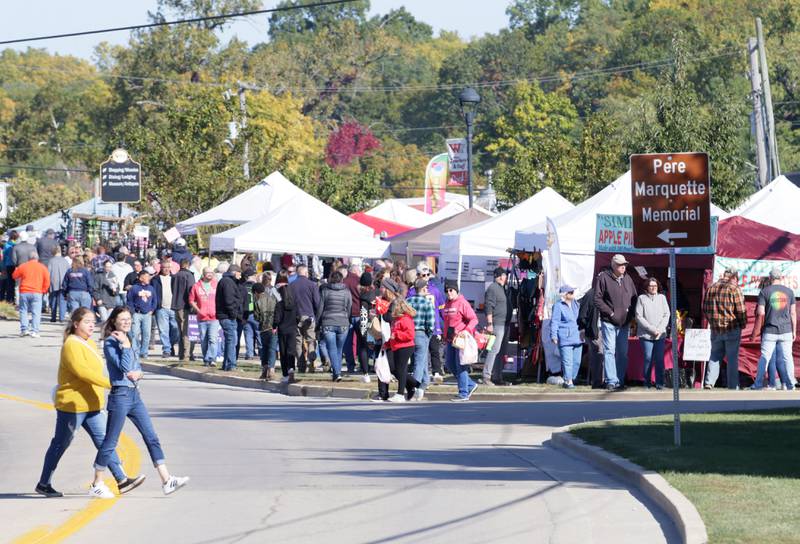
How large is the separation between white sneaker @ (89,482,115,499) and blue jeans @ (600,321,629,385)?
1228 cm

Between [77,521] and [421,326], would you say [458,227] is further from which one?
[77,521]

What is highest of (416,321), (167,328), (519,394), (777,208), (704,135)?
(704,135)

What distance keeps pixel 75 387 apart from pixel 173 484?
46.5 inches

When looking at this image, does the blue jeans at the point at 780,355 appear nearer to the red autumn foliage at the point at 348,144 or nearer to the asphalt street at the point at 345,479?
the asphalt street at the point at 345,479

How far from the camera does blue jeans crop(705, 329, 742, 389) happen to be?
23641 mm

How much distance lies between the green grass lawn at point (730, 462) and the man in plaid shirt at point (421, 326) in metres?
4.83

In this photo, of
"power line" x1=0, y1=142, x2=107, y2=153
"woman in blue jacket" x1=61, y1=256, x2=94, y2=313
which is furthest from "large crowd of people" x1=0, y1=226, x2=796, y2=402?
"power line" x1=0, y1=142, x2=107, y2=153

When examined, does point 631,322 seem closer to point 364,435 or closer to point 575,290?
point 575,290

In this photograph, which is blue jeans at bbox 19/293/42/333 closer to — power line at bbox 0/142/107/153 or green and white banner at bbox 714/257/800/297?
green and white banner at bbox 714/257/800/297

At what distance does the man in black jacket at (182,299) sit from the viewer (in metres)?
28.4

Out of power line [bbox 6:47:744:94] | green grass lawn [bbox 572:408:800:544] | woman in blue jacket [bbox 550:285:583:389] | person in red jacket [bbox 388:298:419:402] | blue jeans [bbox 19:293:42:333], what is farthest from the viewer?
power line [bbox 6:47:744:94]

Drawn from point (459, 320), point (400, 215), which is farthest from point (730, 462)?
point (400, 215)

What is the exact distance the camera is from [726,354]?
24.0m

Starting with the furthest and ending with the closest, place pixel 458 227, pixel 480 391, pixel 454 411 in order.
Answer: pixel 458 227, pixel 480 391, pixel 454 411
